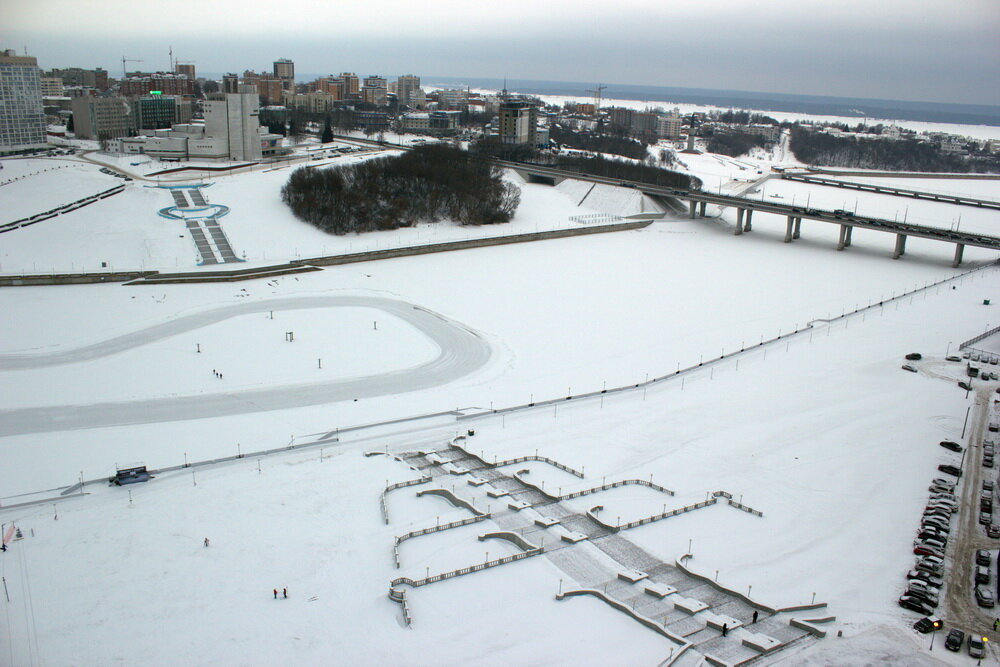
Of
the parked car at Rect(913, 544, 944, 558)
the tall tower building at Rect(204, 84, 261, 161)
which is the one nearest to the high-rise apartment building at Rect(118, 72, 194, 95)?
the tall tower building at Rect(204, 84, 261, 161)

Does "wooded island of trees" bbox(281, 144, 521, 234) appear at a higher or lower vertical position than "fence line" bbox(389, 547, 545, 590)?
higher

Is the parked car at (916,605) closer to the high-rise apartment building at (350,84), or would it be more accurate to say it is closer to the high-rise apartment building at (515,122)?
the high-rise apartment building at (515,122)

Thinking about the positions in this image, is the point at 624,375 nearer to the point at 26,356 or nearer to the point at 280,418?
the point at 280,418

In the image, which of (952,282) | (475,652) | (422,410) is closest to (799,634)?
(475,652)

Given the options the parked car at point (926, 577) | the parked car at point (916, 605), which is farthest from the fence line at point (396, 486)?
the parked car at point (926, 577)

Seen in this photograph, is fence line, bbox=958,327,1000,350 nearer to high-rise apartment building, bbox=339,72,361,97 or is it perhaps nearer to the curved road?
the curved road
